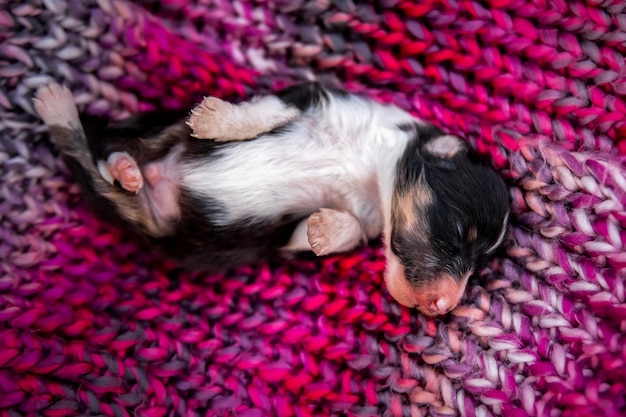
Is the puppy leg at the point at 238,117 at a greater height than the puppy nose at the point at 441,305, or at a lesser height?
greater

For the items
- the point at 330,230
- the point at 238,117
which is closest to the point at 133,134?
the point at 238,117

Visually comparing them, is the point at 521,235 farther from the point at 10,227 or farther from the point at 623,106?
the point at 10,227

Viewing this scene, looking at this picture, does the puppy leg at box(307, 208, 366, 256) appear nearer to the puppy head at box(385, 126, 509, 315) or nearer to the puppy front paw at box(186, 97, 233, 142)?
the puppy head at box(385, 126, 509, 315)

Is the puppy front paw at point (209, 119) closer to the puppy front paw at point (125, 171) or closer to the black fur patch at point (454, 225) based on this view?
the puppy front paw at point (125, 171)

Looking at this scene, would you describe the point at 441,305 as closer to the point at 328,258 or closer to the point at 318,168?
the point at 328,258

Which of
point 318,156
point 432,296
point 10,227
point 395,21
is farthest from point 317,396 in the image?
point 395,21

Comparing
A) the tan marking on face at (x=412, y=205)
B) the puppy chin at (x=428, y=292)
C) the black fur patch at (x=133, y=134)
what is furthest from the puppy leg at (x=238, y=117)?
the puppy chin at (x=428, y=292)

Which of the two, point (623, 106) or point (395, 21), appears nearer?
point (623, 106)
